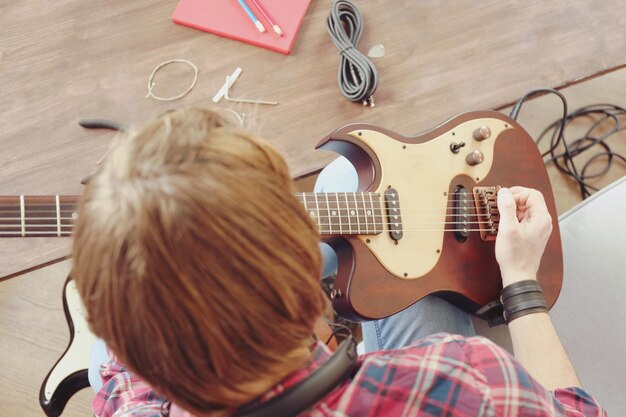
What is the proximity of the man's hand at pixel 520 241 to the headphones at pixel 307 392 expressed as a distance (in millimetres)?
467

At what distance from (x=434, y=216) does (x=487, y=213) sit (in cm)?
10

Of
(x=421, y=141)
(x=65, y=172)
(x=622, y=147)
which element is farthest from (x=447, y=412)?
(x=622, y=147)

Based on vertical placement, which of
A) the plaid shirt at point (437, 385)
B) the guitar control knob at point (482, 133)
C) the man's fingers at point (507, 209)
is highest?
the guitar control knob at point (482, 133)

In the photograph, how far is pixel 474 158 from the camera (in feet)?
2.98

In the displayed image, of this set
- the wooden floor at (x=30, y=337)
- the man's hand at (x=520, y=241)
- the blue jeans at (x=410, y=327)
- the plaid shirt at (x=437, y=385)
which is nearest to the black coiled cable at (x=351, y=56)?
the blue jeans at (x=410, y=327)

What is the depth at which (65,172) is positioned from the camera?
849 millimetres

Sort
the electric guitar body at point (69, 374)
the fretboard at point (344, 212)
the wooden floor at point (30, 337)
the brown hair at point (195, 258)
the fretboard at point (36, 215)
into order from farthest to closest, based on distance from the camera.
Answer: the wooden floor at point (30, 337) < the electric guitar body at point (69, 374) < the fretboard at point (344, 212) < the fretboard at point (36, 215) < the brown hair at point (195, 258)

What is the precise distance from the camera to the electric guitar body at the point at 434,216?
829 mm

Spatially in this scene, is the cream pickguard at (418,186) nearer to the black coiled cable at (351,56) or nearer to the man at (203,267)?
the black coiled cable at (351,56)

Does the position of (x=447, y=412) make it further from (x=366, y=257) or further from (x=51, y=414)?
(x=51, y=414)

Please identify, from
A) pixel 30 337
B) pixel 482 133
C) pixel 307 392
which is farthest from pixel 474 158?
pixel 30 337

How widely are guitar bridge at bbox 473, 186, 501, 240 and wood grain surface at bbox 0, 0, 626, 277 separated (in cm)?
16

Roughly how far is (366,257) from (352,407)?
1.14 feet

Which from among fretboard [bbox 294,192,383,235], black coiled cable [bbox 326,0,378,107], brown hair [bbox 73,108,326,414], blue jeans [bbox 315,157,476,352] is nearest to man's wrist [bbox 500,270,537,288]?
blue jeans [bbox 315,157,476,352]
